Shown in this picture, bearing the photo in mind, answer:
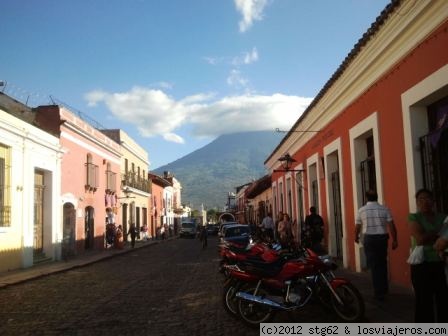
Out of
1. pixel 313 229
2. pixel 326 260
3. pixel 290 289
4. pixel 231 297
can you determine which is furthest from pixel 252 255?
pixel 313 229

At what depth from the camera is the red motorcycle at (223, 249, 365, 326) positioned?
6.35 m

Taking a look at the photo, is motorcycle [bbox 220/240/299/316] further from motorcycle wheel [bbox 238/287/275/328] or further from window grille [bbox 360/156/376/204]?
window grille [bbox 360/156/376/204]

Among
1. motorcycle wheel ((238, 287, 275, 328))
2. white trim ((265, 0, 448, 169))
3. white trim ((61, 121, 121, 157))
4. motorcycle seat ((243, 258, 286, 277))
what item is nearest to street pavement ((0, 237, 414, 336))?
motorcycle wheel ((238, 287, 275, 328))

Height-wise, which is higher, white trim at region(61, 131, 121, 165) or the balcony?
white trim at region(61, 131, 121, 165)

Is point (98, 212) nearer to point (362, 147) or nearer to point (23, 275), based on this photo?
point (23, 275)

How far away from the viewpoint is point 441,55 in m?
6.77

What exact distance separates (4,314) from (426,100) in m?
7.44

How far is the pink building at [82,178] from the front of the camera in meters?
20.7

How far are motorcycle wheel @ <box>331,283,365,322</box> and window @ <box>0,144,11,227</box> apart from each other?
12.0 meters

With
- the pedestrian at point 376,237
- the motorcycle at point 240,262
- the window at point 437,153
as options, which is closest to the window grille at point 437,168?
the window at point 437,153

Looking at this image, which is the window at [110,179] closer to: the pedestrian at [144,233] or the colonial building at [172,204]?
the pedestrian at [144,233]

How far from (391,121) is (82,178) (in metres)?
17.5

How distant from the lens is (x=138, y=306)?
824 centimetres

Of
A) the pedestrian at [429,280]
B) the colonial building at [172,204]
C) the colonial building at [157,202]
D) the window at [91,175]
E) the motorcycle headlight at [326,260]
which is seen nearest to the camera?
the pedestrian at [429,280]
